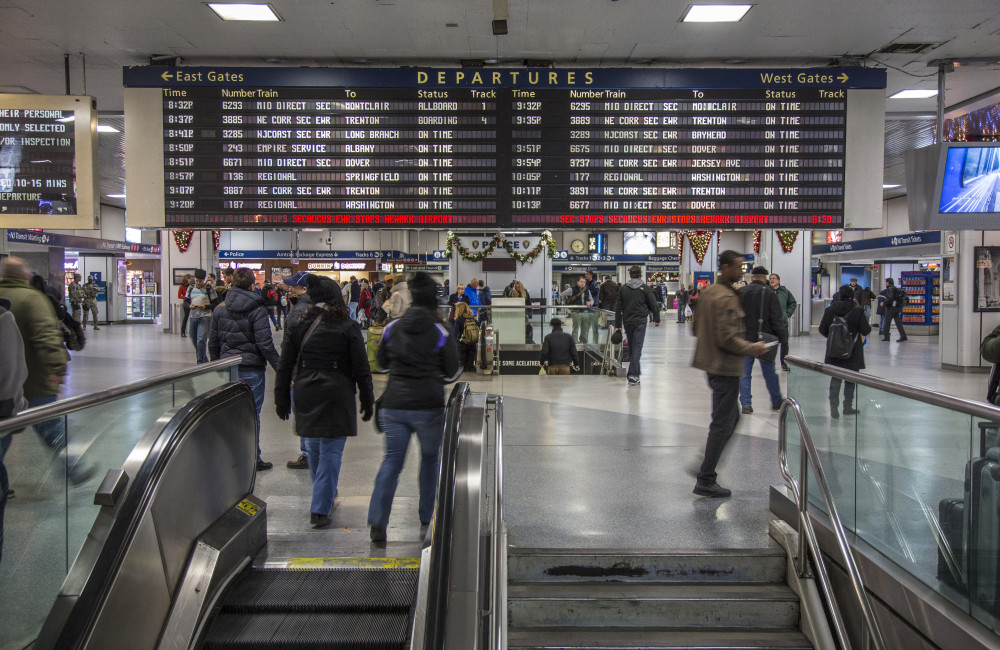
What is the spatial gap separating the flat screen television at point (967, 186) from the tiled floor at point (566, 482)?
2.44 meters

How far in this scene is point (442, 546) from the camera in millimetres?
2936

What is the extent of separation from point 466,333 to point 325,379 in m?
7.01

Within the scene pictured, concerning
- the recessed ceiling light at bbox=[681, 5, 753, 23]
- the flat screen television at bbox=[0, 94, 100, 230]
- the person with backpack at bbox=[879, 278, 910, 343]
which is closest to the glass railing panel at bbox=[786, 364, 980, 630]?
the recessed ceiling light at bbox=[681, 5, 753, 23]

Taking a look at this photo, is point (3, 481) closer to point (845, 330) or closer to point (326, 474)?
point (326, 474)

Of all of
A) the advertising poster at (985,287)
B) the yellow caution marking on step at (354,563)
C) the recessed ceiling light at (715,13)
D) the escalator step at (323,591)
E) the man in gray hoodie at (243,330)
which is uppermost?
the recessed ceiling light at (715,13)

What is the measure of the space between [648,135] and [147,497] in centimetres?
579

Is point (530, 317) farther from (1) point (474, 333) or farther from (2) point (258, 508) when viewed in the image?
(2) point (258, 508)

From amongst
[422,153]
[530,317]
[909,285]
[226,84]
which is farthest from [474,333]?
[909,285]

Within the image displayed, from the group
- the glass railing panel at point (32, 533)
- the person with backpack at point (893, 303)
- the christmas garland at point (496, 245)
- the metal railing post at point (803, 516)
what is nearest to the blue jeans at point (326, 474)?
the glass railing panel at point (32, 533)

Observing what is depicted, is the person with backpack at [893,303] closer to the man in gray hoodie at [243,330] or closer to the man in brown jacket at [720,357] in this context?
the man in brown jacket at [720,357]

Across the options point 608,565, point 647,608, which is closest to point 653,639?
point 647,608

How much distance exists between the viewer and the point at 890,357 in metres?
A: 14.7

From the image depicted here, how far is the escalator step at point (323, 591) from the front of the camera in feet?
12.6

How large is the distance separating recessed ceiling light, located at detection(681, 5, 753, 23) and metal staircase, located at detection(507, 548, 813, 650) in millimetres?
4442
